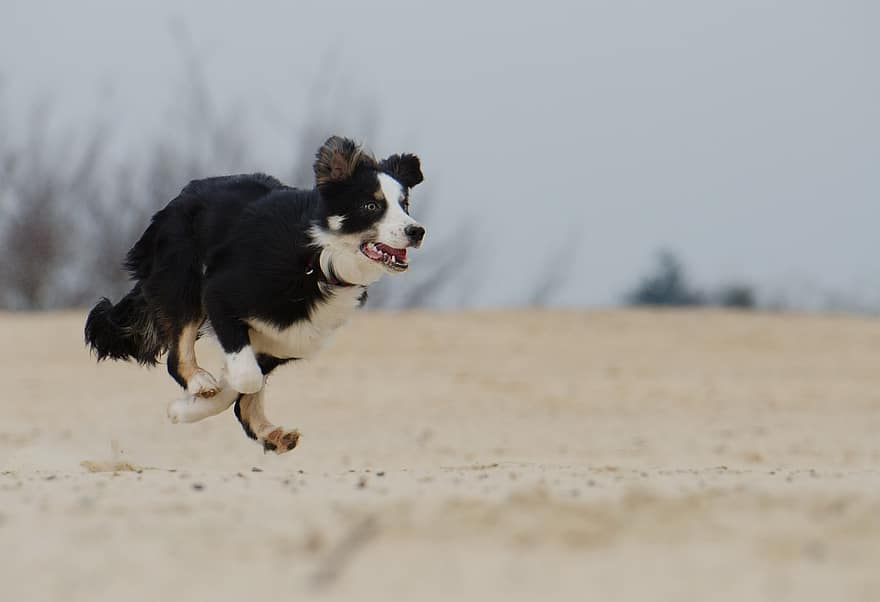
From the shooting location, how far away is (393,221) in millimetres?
7609

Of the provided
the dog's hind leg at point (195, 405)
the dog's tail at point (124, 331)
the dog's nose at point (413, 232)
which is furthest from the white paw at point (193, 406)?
the dog's nose at point (413, 232)

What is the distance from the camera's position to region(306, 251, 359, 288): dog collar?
25.4 feet

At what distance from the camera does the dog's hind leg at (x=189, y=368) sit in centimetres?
789

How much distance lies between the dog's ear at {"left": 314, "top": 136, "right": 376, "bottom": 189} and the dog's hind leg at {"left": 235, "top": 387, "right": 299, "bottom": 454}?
1.34 meters

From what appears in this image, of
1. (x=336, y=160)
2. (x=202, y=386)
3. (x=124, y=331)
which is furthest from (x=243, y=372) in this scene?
(x=124, y=331)

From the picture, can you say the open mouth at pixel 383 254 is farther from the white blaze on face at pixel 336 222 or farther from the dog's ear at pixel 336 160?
the dog's ear at pixel 336 160

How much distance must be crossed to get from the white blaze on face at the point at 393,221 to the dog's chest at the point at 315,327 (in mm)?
442

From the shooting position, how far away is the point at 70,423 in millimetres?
16375

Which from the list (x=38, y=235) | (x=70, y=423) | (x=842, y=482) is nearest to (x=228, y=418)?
(x=70, y=423)

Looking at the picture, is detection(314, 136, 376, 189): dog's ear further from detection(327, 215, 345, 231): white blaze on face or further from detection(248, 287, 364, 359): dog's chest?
detection(248, 287, 364, 359): dog's chest

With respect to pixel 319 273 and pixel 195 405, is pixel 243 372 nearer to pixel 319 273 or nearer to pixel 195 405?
pixel 195 405

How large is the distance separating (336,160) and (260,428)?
165 cm

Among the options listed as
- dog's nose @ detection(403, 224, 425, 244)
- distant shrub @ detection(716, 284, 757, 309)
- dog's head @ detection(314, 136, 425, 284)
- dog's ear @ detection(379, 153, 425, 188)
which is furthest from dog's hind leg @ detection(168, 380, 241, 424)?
distant shrub @ detection(716, 284, 757, 309)

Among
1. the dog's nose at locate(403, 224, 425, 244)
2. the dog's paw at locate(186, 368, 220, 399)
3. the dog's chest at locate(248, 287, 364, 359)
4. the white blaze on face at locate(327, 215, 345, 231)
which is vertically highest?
the dog's nose at locate(403, 224, 425, 244)
